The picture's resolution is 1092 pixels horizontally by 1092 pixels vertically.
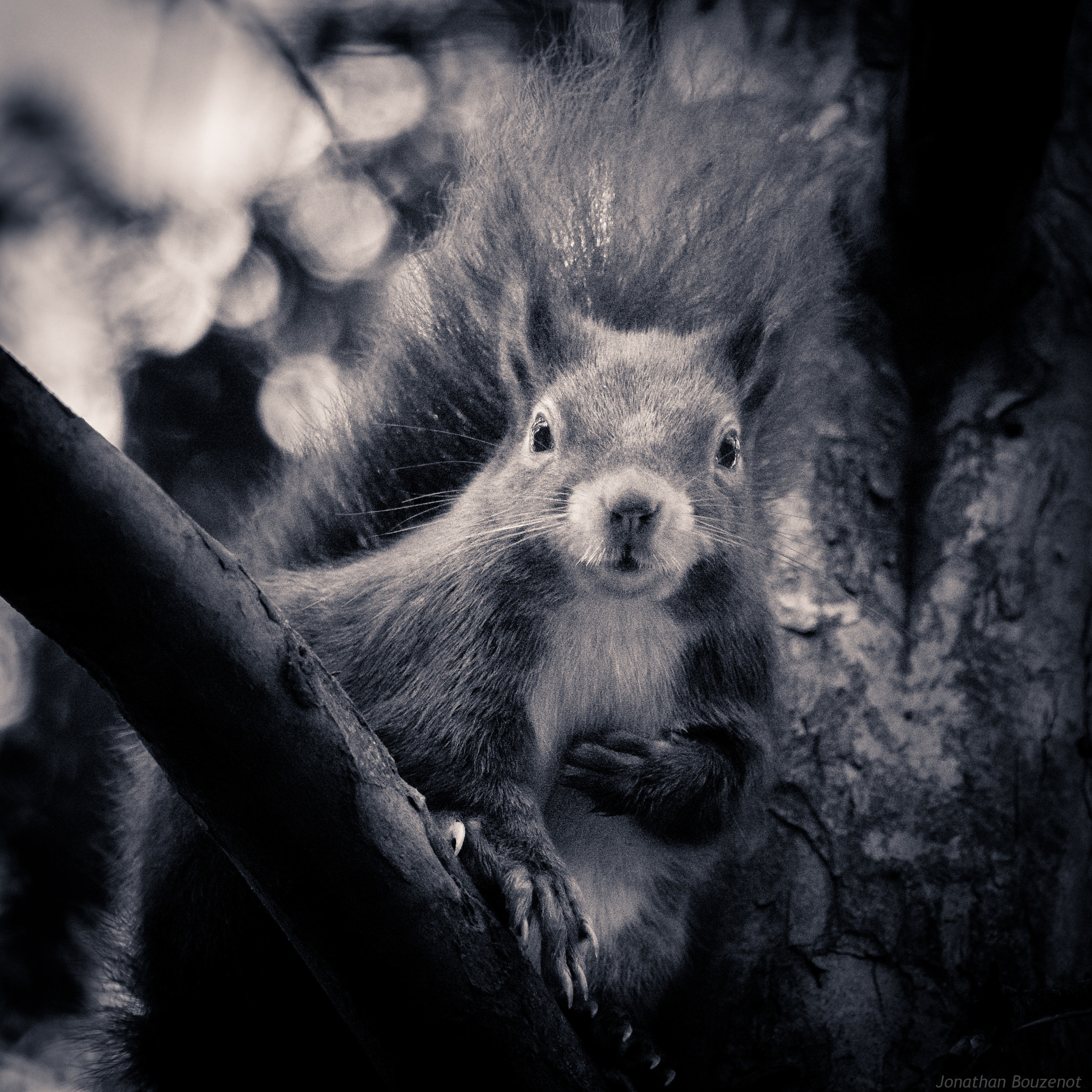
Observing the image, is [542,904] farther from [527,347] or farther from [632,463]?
[527,347]

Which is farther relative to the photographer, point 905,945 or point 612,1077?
point 905,945

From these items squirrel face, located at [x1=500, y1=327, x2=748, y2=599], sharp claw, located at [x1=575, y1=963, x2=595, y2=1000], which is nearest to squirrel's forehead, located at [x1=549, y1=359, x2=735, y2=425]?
squirrel face, located at [x1=500, y1=327, x2=748, y2=599]

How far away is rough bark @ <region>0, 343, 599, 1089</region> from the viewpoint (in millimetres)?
542

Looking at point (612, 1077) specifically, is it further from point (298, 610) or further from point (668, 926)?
point (298, 610)

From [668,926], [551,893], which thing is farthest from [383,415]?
[668,926]

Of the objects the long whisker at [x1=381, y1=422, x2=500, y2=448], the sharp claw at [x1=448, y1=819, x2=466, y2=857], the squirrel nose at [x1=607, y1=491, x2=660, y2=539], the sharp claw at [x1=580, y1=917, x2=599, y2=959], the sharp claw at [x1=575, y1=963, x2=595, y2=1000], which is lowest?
the sharp claw at [x1=575, y1=963, x2=595, y2=1000]

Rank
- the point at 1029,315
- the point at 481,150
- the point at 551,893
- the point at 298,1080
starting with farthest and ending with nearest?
the point at 1029,315
the point at 481,150
the point at 298,1080
the point at 551,893

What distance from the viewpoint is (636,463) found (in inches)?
34.0

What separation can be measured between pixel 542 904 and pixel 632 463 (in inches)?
17.5

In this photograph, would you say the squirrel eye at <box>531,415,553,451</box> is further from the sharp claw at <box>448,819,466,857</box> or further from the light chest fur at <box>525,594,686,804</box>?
the sharp claw at <box>448,819,466,857</box>

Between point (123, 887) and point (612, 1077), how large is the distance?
→ 2.15 feet

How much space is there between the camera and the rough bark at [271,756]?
1.78 feet

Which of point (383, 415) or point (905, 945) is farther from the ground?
point (383, 415)

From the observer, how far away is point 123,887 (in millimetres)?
1090
